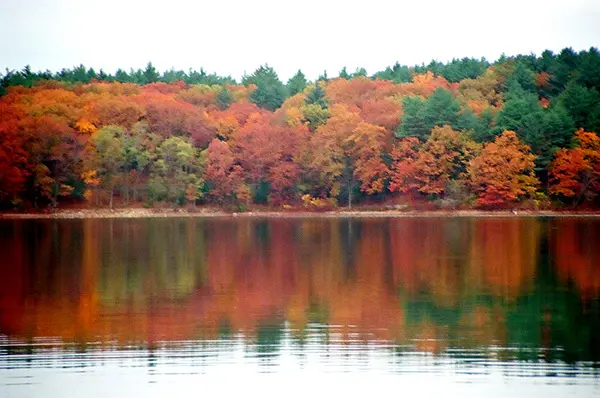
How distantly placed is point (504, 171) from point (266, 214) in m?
20.4

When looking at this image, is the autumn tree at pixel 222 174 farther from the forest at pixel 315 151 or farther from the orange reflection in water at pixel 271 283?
the orange reflection in water at pixel 271 283

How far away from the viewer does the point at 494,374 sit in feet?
53.2

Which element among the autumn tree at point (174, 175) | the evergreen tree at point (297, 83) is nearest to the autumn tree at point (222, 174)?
the autumn tree at point (174, 175)

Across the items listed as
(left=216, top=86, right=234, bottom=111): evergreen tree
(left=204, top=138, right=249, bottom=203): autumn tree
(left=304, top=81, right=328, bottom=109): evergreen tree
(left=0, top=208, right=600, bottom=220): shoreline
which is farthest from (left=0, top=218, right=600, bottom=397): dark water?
(left=216, top=86, right=234, bottom=111): evergreen tree

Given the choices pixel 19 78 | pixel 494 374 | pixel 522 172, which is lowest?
pixel 494 374

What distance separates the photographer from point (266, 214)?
81.1 m

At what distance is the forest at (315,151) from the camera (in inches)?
→ 3009

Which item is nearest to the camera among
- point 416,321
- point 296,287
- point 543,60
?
point 416,321

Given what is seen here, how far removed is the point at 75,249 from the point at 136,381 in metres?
26.1

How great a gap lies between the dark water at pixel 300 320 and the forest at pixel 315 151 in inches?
1403

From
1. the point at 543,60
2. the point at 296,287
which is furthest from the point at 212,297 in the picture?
the point at 543,60

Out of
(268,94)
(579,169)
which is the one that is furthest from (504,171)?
(268,94)

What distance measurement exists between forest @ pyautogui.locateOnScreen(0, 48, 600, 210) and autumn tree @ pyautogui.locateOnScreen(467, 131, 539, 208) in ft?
0.38

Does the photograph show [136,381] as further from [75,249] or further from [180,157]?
[180,157]
